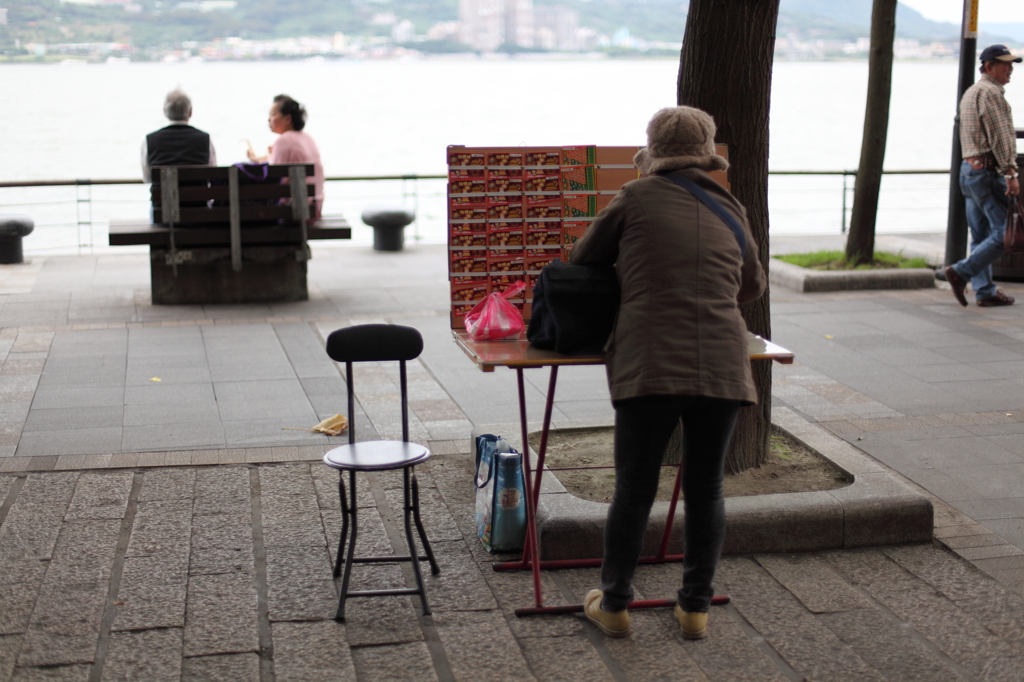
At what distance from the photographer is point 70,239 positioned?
73.3 feet

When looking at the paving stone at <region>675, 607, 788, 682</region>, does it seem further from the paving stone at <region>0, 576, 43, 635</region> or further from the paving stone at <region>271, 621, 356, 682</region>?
the paving stone at <region>0, 576, 43, 635</region>

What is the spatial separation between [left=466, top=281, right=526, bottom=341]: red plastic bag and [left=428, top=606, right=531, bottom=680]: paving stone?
40.3 inches

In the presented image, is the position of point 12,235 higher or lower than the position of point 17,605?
higher

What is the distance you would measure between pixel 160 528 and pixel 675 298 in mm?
2504

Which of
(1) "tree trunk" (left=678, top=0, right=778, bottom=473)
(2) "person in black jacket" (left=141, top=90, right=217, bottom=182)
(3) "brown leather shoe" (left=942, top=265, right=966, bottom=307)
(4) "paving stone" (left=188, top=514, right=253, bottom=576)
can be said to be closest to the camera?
(4) "paving stone" (left=188, top=514, right=253, bottom=576)

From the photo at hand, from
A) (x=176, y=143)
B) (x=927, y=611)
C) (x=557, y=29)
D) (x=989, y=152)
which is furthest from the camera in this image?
(x=557, y=29)

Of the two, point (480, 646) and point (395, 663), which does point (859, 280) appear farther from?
point (395, 663)

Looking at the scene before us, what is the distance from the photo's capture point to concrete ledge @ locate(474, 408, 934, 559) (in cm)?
442

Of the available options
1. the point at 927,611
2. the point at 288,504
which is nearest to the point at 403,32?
the point at 288,504

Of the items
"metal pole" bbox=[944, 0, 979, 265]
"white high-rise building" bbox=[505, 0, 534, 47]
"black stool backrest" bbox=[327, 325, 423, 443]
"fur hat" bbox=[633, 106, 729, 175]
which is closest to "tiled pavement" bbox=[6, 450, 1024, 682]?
"black stool backrest" bbox=[327, 325, 423, 443]

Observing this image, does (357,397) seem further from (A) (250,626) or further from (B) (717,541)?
(B) (717,541)

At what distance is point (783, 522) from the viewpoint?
4.52 m

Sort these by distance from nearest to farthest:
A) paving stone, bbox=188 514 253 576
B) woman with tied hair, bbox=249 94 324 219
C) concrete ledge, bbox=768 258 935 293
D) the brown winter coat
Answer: the brown winter coat < paving stone, bbox=188 514 253 576 < woman with tied hair, bbox=249 94 324 219 < concrete ledge, bbox=768 258 935 293

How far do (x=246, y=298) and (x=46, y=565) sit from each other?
562cm
